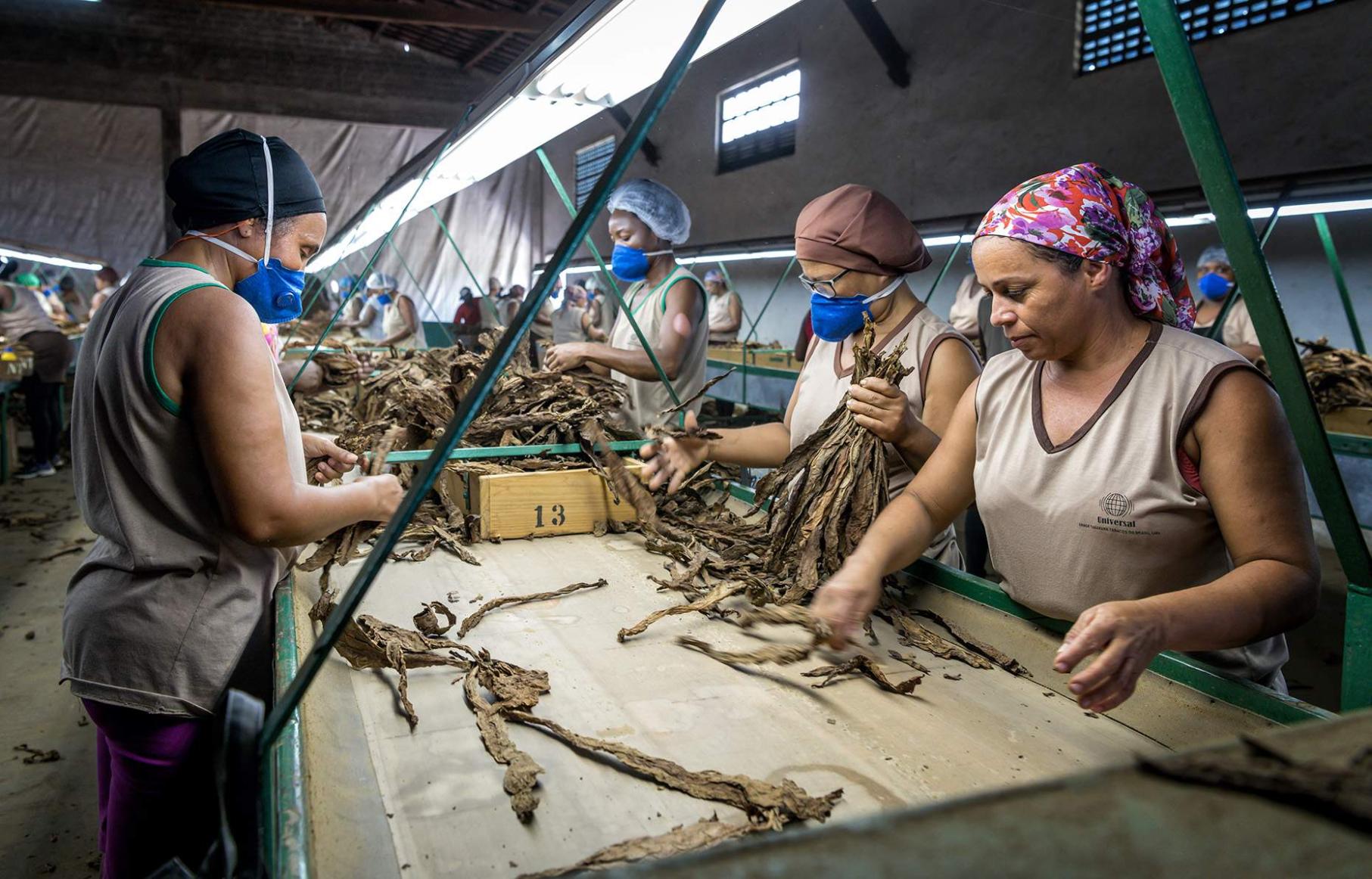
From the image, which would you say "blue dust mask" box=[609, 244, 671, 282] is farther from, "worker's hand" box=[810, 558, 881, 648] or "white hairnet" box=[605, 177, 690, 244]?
"worker's hand" box=[810, 558, 881, 648]

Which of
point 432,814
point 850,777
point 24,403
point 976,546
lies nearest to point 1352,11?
point 976,546

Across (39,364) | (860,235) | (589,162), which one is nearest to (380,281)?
(39,364)

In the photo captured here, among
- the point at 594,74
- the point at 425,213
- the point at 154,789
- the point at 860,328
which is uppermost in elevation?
the point at 425,213

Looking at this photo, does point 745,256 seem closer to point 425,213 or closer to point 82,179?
point 425,213

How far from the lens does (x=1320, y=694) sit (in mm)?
3977

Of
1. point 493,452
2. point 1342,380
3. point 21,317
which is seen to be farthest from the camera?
point 21,317

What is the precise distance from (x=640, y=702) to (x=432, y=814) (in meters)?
0.42

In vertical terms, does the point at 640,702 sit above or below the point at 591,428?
below

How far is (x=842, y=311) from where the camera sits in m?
2.47

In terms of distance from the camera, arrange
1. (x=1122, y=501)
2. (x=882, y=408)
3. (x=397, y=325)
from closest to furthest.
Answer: (x=1122, y=501) < (x=882, y=408) < (x=397, y=325)

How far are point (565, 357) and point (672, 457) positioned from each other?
4.58 feet

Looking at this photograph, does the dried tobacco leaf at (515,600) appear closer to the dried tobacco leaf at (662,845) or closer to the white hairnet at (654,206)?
the dried tobacco leaf at (662,845)

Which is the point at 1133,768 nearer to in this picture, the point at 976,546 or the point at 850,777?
the point at 850,777

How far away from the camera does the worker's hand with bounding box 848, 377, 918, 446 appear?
→ 1.93m
